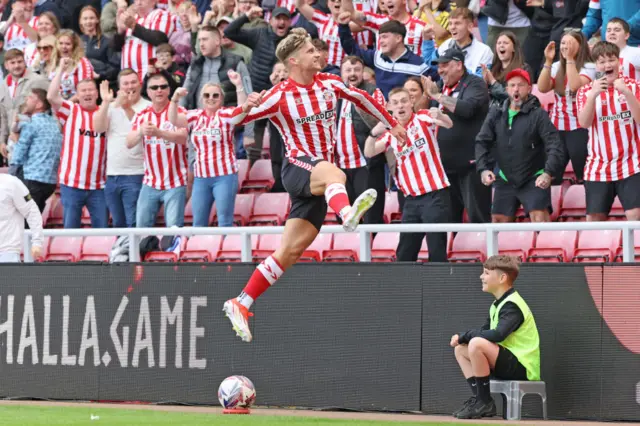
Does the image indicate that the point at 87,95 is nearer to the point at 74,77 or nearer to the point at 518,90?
the point at 74,77

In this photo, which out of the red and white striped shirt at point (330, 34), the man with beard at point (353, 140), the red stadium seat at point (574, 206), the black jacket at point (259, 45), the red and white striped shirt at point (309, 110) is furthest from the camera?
the black jacket at point (259, 45)

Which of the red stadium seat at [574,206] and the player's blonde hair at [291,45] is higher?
the player's blonde hair at [291,45]

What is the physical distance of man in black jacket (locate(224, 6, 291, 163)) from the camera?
51.5ft

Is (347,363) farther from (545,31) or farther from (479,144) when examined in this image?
(545,31)

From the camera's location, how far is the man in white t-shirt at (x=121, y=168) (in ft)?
48.8

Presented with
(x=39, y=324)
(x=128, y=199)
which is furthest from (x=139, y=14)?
(x=39, y=324)

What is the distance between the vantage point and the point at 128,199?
14.9 metres

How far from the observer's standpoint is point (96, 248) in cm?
1470

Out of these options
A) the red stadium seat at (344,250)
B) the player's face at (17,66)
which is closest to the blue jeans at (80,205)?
the player's face at (17,66)

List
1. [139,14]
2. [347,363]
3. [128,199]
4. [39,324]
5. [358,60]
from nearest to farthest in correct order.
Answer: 1. [347,363]
2. [39,324]
3. [358,60]
4. [128,199]
5. [139,14]

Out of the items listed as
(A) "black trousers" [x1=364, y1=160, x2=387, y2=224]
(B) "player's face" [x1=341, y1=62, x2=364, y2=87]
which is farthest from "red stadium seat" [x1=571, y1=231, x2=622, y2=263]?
(B) "player's face" [x1=341, y1=62, x2=364, y2=87]

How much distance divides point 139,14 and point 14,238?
6406mm

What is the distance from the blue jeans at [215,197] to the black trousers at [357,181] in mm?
1410

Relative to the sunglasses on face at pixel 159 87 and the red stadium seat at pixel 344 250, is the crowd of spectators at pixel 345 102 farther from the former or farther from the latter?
the red stadium seat at pixel 344 250
